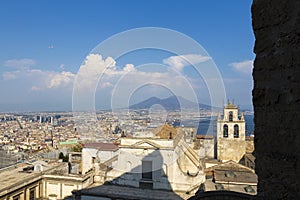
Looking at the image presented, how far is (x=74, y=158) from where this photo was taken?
16078 mm

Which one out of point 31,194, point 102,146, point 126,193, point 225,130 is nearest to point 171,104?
point 126,193

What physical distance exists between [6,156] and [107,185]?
8.46 m

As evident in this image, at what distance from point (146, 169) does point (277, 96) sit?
10.1 metres

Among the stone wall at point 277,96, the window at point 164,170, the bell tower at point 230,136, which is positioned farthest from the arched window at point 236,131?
the stone wall at point 277,96

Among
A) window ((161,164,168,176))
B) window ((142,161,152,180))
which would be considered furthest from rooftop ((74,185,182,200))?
window ((161,164,168,176))

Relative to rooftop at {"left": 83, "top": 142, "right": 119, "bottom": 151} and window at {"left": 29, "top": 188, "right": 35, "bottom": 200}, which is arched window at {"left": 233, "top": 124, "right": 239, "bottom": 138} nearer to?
rooftop at {"left": 83, "top": 142, "right": 119, "bottom": 151}

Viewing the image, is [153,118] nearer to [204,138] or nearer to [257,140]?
[257,140]

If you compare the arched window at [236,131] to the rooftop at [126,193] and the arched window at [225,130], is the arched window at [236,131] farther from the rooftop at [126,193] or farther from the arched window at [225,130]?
the rooftop at [126,193]

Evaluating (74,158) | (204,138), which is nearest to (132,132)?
(74,158)

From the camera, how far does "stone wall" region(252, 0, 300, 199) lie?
1.64 m

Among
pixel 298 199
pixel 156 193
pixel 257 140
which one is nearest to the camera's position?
pixel 298 199

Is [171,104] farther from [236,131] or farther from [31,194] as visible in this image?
[236,131]

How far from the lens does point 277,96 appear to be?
5.73 feet

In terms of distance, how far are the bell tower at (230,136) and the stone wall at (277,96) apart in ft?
49.8
